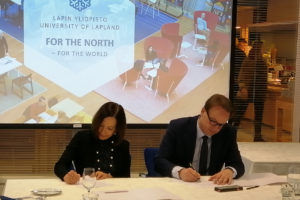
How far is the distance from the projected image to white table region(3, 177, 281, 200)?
263cm

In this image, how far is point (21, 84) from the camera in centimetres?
555

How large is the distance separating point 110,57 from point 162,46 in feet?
1.91

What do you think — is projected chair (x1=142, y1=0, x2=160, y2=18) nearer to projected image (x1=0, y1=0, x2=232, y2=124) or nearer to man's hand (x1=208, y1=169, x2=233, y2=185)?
projected image (x1=0, y1=0, x2=232, y2=124)

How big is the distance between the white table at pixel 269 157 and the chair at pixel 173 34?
1245 millimetres

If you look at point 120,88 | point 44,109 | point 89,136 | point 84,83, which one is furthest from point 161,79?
point 89,136

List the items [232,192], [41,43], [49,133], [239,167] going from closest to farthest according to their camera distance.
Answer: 1. [232,192]
2. [239,167]
3. [41,43]
4. [49,133]

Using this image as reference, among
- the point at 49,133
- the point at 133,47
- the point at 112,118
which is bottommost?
the point at 49,133

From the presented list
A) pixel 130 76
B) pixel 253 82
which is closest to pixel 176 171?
pixel 130 76

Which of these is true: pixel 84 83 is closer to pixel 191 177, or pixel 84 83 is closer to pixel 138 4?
pixel 138 4

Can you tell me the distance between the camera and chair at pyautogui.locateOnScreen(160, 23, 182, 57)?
578cm

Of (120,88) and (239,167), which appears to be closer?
(239,167)

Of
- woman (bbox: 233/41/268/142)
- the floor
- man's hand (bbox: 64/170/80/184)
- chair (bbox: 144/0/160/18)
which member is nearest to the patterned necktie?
man's hand (bbox: 64/170/80/184)

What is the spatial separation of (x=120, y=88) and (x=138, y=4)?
36.0 inches

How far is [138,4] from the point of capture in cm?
568
